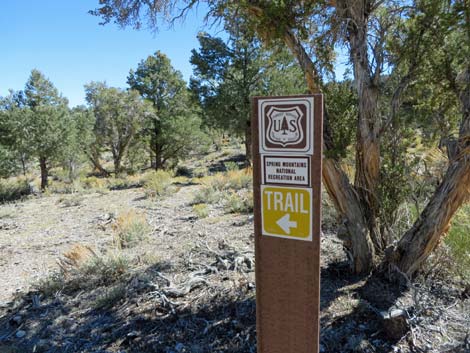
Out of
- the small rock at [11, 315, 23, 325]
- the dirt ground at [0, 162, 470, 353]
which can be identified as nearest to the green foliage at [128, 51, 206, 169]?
the dirt ground at [0, 162, 470, 353]

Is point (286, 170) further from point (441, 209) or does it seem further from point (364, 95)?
point (441, 209)

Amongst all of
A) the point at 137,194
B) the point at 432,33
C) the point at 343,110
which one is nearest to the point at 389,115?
the point at 343,110

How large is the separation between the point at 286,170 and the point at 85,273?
4.21m

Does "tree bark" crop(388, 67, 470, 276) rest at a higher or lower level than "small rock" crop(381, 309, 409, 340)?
higher

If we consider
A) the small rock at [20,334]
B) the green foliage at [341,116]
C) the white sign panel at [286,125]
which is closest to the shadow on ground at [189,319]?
the small rock at [20,334]

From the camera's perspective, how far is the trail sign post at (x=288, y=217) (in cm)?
150

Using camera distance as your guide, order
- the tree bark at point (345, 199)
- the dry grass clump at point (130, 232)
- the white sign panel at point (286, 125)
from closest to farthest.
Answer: the white sign panel at point (286, 125), the tree bark at point (345, 199), the dry grass clump at point (130, 232)

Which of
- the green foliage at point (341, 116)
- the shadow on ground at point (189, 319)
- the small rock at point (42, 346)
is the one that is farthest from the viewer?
the green foliage at point (341, 116)

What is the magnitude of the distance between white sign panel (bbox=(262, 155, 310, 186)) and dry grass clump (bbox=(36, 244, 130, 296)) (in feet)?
12.0

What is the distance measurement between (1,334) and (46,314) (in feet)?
1.51

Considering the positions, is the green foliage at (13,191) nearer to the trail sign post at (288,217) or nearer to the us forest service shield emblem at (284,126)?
the trail sign post at (288,217)

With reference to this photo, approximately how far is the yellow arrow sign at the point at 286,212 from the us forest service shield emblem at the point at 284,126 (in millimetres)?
231

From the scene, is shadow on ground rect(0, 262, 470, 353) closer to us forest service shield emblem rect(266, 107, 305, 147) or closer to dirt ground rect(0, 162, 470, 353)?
dirt ground rect(0, 162, 470, 353)

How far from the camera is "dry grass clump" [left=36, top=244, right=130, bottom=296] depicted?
448cm
